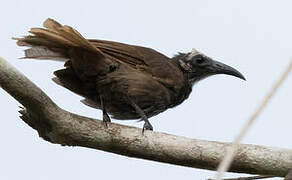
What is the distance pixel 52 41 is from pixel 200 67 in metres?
1.80

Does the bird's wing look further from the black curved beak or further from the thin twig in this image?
the thin twig

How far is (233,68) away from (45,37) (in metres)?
Result: 2.17

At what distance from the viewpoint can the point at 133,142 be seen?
11.4 feet

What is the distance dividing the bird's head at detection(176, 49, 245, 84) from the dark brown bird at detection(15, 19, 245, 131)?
35cm

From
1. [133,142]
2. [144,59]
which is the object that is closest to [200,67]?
[144,59]

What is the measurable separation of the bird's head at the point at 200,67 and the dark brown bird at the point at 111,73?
0.35 meters

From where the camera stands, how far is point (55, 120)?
3.47 metres

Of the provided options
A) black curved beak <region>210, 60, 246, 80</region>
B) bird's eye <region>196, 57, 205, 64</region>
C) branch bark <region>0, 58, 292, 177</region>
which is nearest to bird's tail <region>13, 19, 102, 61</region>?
branch bark <region>0, 58, 292, 177</region>

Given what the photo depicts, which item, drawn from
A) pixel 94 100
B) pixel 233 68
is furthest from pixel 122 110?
pixel 233 68

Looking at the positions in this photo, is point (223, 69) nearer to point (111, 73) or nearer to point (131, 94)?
point (131, 94)

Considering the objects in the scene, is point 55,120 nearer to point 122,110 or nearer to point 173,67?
point 122,110

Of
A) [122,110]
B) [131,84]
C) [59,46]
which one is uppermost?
[59,46]

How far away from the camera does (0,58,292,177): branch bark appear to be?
3.29 m

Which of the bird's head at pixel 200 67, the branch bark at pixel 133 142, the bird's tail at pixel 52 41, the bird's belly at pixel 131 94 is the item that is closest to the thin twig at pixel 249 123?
the branch bark at pixel 133 142
